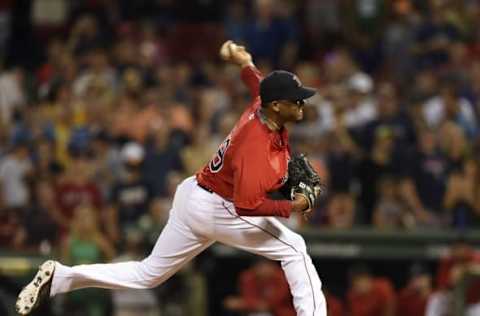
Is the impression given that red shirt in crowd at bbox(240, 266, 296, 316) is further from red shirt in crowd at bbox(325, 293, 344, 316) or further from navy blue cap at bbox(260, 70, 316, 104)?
navy blue cap at bbox(260, 70, 316, 104)

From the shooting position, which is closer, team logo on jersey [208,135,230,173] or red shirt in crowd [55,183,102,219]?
team logo on jersey [208,135,230,173]

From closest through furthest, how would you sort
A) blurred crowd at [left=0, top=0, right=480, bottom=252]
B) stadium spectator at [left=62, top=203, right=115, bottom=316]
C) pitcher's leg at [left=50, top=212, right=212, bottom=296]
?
pitcher's leg at [left=50, top=212, right=212, bottom=296] → stadium spectator at [left=62, top=203, right=115, bottom=316] → blurred crowd at [left=0, top=0, right=480, bottom=252]

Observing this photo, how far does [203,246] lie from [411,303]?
420 centimetres

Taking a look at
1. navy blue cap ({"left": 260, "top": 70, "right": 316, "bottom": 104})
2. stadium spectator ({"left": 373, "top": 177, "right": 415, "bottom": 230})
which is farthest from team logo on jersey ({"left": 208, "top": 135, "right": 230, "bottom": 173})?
stadium spectator ({"left": 373, "top": 177, "right": 415, "bottom": 230})

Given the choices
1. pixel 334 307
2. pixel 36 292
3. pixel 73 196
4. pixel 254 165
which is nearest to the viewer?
pixel 254 165

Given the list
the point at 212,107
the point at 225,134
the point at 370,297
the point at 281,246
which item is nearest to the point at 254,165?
the point at 281,246

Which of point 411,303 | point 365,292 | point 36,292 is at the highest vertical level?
point 36,292

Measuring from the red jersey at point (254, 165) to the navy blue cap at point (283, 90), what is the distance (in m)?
0.17

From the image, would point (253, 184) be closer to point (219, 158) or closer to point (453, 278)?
point (219, 158)

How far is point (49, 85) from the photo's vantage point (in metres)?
16.0

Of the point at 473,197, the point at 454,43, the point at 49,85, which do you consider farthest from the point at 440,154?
the point at 49,85

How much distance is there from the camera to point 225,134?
13.8 meters

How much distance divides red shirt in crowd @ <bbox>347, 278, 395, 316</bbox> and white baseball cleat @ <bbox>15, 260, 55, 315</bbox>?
4.39 m

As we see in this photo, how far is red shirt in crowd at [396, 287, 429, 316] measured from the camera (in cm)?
1187
